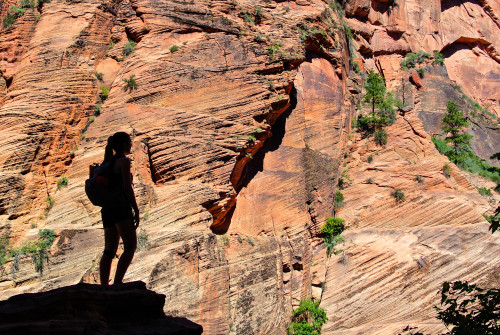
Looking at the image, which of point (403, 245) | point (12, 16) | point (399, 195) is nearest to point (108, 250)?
point (403, 245)

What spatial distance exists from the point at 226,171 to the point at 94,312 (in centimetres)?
1426

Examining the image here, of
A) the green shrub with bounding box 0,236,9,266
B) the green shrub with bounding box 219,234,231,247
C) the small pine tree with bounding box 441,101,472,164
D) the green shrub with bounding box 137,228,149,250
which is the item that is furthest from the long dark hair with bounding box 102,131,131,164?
the small pine tree with bounding box 441,101,472,164

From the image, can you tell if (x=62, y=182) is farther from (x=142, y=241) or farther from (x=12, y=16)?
(x=12, y=16)

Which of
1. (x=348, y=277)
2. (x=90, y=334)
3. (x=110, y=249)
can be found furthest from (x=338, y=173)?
(x=90, y=334)

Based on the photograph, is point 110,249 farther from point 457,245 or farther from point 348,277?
point 457,245

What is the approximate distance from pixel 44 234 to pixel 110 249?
9627 millimetres

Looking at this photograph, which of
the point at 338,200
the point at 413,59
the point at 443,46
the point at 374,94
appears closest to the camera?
the point at 338,200

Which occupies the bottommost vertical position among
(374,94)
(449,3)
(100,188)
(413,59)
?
(413,59)

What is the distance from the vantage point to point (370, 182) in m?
25.8

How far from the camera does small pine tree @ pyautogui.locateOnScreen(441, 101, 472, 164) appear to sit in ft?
109

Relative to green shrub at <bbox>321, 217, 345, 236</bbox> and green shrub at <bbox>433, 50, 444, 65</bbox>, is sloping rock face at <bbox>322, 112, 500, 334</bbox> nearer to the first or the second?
green shrub at <bbox>321, 217, 345, 236</bbox>

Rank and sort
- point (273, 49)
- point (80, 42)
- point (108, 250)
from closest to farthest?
point (108, 250) < point (80, 42) < point (273, 49)

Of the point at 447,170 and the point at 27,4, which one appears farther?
the point at 447,170

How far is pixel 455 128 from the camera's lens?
33.8 metres
